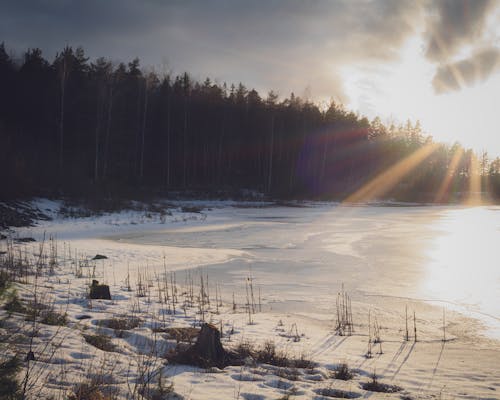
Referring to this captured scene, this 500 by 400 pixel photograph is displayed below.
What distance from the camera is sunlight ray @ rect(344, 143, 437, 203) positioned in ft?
182

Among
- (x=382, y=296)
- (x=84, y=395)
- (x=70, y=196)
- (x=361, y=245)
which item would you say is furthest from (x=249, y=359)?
(x=70, y=196)

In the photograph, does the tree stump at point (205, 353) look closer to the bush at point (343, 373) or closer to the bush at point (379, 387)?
the bush at point (343, 373)

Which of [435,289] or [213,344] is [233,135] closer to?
[435,289]

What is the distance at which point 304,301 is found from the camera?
7.99 m

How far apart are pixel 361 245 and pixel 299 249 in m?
3.14

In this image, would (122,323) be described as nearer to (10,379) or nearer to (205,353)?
(205,353)

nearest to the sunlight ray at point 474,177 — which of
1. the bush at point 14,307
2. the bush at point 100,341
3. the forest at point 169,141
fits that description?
the forest at point 169,141

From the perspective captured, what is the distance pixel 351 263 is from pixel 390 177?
2421 inches

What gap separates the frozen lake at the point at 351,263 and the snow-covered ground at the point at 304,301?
5cm

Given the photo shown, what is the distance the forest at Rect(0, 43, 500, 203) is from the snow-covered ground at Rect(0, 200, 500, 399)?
10.5 metres

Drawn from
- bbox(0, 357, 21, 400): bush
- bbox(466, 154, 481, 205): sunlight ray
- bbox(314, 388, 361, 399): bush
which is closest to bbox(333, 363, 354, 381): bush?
bbox(314, 388, 361, 399): bush

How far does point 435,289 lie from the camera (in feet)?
30.3

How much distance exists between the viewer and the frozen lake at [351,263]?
8.48 meters

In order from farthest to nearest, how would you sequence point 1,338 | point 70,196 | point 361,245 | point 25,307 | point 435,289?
point 70,196
point 361,245
point 435,289
point 25,307
point 1,338
